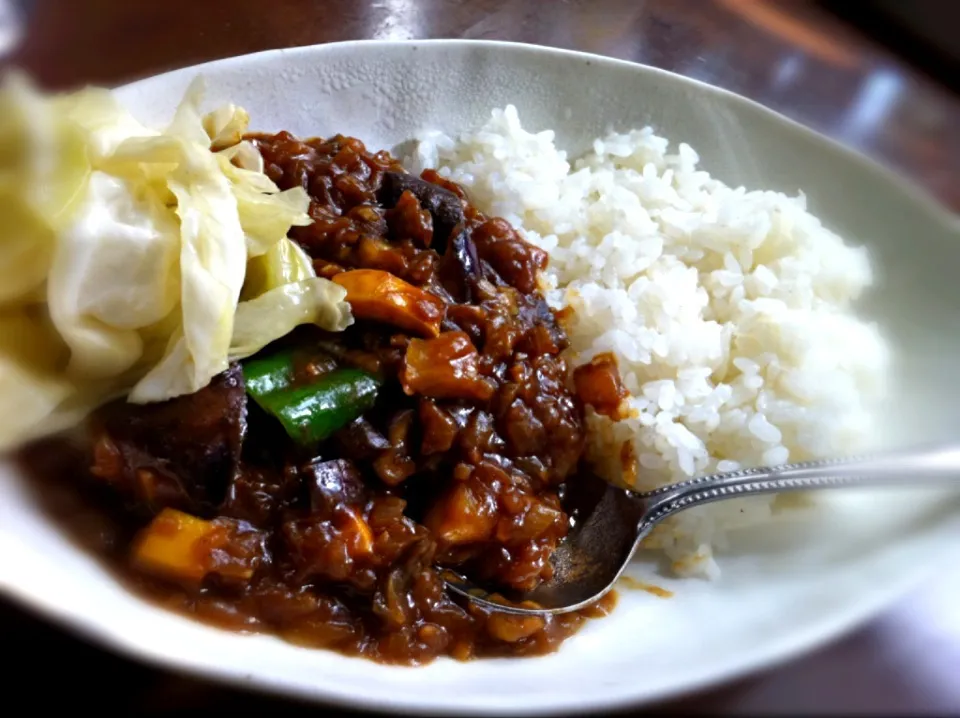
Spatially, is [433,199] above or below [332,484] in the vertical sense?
above

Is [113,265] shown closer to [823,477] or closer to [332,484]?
[332,484]

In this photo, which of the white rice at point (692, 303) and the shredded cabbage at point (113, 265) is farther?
the white rice at point (692, 303)

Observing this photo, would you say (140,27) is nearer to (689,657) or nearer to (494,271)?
(494,271)

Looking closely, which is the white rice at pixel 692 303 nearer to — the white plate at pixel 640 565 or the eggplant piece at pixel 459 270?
the white plate at pixel 640 565

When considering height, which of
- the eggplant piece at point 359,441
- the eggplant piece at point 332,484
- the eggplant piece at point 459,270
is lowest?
the eggplant piece at point 332,484

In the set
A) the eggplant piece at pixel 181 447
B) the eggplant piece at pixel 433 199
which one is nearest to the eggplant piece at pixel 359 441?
the eggplant piece at pixel 181 447

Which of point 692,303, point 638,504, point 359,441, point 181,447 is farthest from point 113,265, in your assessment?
point 692,303
